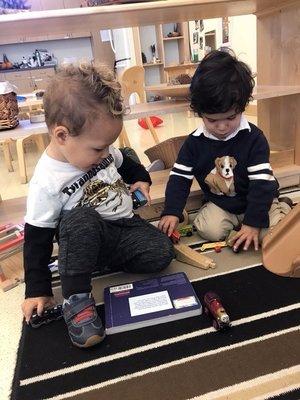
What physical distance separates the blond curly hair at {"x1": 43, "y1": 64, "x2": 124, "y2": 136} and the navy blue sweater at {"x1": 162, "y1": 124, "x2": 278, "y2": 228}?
346 mm

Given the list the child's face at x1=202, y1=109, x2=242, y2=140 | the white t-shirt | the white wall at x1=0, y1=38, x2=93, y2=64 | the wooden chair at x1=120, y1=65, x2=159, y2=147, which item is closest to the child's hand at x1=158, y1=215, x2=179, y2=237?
the white t-shirt

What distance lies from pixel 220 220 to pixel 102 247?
0.34 metres

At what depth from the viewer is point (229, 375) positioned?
1.71ft

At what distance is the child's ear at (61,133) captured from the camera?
2.02ft

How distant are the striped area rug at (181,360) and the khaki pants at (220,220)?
258mm

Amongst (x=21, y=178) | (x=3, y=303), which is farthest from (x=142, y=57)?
(x=3, y=303)

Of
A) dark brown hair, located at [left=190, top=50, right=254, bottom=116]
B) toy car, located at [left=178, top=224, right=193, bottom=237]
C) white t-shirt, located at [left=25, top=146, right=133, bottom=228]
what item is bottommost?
toy car, located at [left=178, top=224, right=193, bottom=237]

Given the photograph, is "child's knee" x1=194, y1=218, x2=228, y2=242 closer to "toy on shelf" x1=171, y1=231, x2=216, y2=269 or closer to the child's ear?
"toy on shelf" x1=171, y1=231, x2=216, y2=269

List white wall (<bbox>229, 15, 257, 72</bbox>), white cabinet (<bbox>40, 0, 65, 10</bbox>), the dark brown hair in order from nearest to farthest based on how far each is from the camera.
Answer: the dark brown hair, white wall (<bbox>229, 15, 257, 72</bbox>), white cabinet (<bbox>40, 0, 65, 10</bbox>)

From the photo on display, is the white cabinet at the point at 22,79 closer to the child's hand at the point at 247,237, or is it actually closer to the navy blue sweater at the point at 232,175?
the navy blue sweater at the point at 232,175

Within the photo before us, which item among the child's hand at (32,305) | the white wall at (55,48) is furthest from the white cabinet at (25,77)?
the child's hand at (32,305)

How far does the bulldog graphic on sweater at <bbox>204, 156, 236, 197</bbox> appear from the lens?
891 mm

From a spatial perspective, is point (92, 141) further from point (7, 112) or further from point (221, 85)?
point (7, 112)

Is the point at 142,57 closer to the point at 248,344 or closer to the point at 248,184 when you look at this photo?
the point at 248,184
